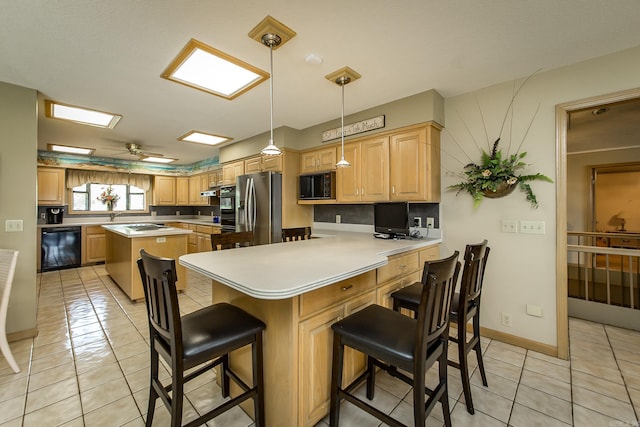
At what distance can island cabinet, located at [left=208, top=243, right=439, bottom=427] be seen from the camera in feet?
4.44

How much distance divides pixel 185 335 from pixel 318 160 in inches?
116

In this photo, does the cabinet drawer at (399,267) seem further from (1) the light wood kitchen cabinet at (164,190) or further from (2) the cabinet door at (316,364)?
(1) the light wood kitchen cabinet at (164,190)

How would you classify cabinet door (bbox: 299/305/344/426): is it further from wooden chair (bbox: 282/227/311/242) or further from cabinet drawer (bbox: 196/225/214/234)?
cabinet drawer (bbox: 196/225/214/234)

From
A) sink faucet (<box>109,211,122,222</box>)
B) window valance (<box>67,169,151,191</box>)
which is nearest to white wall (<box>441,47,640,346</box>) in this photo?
window valance (<box>67,169,151,191</box>)

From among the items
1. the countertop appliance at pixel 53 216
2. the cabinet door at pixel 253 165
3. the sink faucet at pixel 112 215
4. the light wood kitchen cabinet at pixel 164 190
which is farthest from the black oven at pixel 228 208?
the countertop appliance at pixel 53 216

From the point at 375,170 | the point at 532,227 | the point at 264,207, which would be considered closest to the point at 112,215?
the point at 264,207

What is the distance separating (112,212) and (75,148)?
176 cm

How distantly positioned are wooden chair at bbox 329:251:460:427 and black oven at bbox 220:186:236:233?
138 inches

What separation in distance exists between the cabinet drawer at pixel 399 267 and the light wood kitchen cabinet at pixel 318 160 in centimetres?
168

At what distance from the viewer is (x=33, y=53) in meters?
2.03

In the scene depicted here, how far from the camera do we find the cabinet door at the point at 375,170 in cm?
307

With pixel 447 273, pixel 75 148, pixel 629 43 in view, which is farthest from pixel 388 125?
pixel 75 148

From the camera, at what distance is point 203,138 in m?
4.52

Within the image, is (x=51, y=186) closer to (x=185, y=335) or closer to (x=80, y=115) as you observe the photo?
(x=80, y=115)
